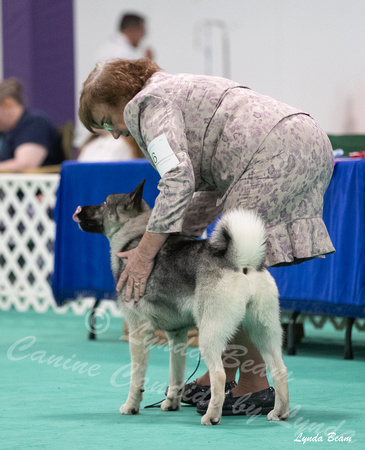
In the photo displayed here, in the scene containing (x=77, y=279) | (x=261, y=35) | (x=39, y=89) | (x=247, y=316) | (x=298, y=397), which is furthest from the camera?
(x=39, y=89)

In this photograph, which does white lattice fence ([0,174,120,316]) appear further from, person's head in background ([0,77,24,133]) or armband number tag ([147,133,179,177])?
armband number tag ([147,133,179,177])

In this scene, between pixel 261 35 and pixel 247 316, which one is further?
pixel 261 35

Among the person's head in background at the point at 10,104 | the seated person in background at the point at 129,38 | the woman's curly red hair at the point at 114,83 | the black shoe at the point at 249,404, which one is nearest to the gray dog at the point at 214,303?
the black shoe at the point at 249,404

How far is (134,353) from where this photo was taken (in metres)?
2.38

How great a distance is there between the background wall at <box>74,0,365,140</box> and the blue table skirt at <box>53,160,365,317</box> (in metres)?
2.76

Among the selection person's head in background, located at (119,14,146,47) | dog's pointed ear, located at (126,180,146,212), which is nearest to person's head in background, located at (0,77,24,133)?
person's head in background, located at (119,14,146,47)

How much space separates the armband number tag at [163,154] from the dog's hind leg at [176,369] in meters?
0.52

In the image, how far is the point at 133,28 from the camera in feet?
21.5

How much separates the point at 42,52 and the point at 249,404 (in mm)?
5786

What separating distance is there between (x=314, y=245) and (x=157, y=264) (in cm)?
45

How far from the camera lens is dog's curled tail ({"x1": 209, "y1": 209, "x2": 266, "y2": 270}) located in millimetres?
2141

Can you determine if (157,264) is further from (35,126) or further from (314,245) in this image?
(35,126)

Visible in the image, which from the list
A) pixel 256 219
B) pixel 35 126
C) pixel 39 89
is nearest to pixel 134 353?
pixel 256 219

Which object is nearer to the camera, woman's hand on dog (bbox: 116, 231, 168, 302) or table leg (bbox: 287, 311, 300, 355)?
woman's hand on dog (bbox: 116, 231, 168, 302)
